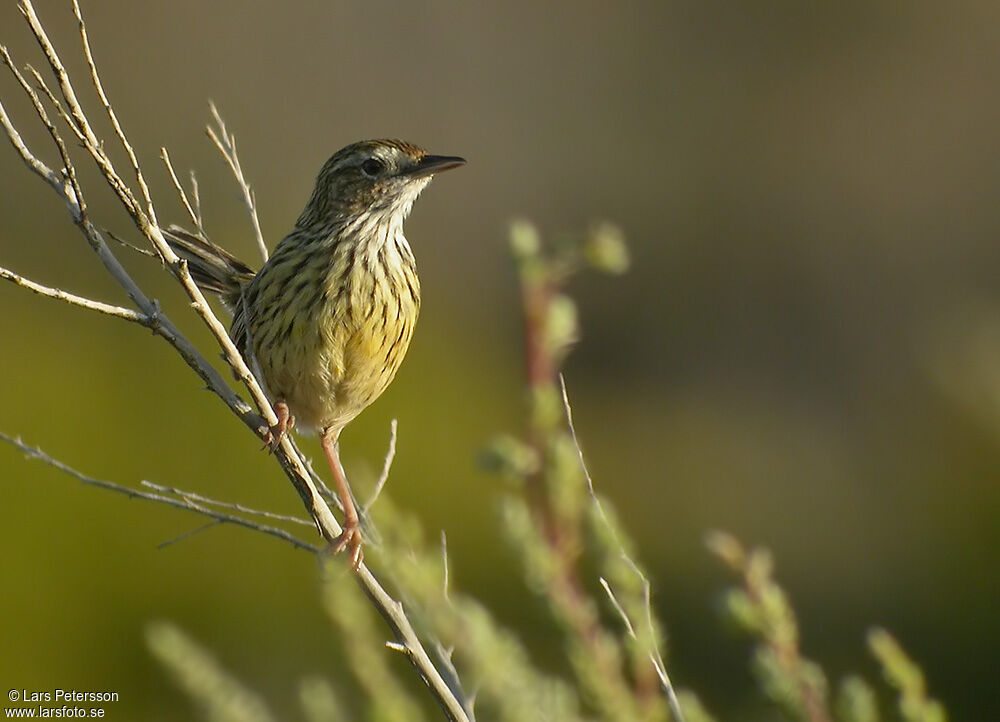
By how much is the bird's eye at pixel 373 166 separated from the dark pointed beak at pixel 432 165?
0.25ft

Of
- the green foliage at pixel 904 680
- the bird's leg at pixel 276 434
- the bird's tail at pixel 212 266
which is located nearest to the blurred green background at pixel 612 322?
the bird's leg at pixel 276 434

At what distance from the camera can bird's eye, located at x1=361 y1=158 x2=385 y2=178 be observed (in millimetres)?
4469

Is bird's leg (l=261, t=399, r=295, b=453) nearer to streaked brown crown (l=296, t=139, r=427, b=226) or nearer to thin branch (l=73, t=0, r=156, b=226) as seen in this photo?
thin branch (l=73, t=0, r=156, b=226)

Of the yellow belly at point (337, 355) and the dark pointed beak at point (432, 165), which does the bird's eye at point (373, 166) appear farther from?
the yellow belly at point (337, 355)

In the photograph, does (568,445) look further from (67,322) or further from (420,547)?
(67,322)

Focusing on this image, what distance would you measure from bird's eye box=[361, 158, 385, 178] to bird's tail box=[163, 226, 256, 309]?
467 millimetres

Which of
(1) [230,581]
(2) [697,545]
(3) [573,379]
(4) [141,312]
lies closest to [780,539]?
(2) [697,545]

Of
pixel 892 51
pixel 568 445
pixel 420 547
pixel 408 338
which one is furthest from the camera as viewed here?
pixel 892 51

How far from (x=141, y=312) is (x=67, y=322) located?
735 centimetres

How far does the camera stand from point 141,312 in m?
3.06

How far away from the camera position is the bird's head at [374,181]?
4438 millimetres

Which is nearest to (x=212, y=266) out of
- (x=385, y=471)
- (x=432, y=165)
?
(x=432, y=165)

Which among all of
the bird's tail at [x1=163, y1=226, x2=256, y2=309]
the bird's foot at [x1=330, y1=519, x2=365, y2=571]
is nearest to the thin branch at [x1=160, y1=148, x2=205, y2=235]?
the bird's tail at [x1=163, y1=226, x2=256, y2=309]

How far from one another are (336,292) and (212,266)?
47 centimetres
